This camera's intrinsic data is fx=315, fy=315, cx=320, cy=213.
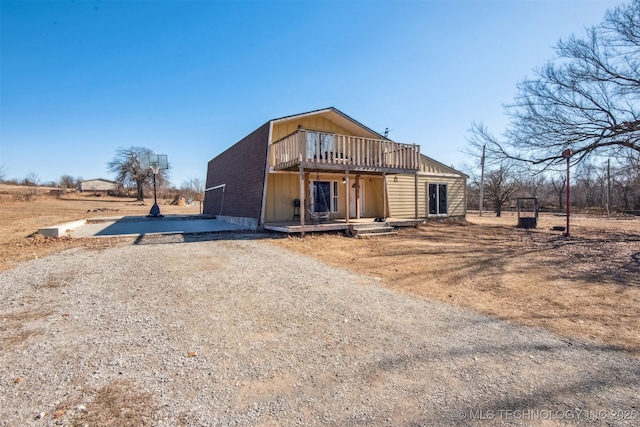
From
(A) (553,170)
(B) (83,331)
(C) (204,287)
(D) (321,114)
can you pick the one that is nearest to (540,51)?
(A) (553,170)

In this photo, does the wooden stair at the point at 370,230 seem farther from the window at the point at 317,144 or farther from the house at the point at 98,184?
the house at the point at 98,184

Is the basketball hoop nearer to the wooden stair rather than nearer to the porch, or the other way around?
the porch

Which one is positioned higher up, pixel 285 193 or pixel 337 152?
pixel 337 152

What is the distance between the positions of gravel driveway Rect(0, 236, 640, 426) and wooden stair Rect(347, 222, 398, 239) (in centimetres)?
596

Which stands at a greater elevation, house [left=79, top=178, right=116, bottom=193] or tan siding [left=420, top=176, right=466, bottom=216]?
house [left=79, top=178, right=116, bottom=193]

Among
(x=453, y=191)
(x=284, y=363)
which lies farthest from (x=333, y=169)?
(x=453, y=191)

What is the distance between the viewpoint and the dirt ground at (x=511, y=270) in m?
3.74

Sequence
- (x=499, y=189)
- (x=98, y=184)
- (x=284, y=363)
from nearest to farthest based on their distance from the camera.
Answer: (x=284, y=363) < (x=499, y=189) < (x=98, y=184)

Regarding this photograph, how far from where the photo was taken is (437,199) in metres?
16.6

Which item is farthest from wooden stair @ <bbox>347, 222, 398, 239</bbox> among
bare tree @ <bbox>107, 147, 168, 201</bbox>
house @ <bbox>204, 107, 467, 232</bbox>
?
bare tree @ <bbox>107, 147, 168, 201</bbox>

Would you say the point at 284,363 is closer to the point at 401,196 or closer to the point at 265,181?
the point at 265,181

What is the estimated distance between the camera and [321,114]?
13.1m

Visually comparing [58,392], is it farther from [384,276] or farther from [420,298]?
[384,276]

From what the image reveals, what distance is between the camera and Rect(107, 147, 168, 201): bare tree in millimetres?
38594
